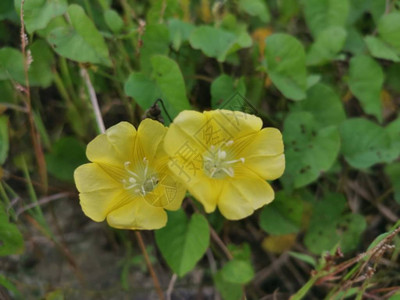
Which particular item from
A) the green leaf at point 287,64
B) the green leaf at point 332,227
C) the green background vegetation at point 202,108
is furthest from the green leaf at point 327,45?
the green leaf at point 332,227

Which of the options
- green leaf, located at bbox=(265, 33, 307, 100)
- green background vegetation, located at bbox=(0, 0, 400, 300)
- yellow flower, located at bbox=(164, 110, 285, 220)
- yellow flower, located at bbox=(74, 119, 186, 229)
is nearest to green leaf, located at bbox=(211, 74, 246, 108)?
green background vegetation, located at bbox=(0, 0, 400, 300)

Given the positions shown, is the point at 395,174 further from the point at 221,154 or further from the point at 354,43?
the point at 221,154

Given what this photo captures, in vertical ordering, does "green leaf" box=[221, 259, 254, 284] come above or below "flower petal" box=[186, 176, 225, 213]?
below

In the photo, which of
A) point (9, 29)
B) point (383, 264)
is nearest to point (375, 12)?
point (383, 264)

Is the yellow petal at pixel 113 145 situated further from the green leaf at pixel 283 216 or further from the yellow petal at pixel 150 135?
the green leaf at pixel 283 216

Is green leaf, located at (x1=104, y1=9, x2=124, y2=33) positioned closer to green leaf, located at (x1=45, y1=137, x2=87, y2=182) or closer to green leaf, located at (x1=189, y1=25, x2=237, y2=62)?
green leaf, located at (x1=189, y1=25, x2=237, y2=62)

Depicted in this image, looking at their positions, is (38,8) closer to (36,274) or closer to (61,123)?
(61,123)

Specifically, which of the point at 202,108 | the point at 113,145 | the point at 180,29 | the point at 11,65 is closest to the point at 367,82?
the point at 202,108
